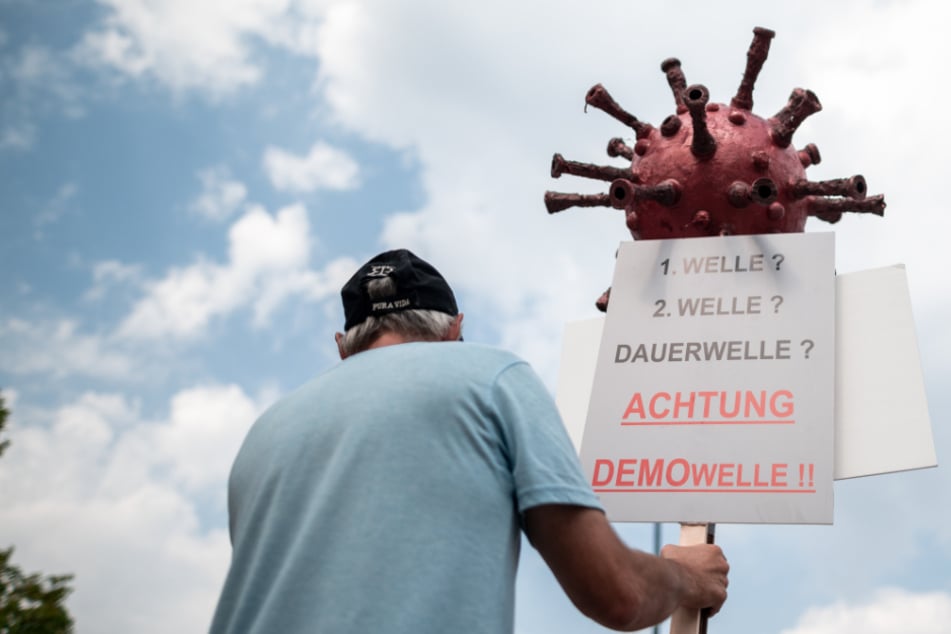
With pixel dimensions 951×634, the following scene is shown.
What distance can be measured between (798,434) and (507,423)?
1.03m

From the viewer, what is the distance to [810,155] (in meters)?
2.91

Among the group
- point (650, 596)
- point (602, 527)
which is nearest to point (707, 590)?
point (650, 596)

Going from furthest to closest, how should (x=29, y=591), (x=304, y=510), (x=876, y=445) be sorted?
1. (x=29, y=591)
2. (x=876, y=445)
3. (x=304, y=510)

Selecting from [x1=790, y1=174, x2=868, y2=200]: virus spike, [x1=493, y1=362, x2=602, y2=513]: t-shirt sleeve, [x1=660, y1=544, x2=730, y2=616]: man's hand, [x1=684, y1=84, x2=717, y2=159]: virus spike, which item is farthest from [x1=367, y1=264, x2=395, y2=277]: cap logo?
[x1=790, y1=174, x2=868, y2=200]: virus spike

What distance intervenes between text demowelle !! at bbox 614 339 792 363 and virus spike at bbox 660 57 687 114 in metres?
0.68

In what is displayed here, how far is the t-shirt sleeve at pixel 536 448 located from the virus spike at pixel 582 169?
1.34 meters

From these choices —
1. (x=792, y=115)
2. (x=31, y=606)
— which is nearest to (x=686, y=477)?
(x=792, y=115)

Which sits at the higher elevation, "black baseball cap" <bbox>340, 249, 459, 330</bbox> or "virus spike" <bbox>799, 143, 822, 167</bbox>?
"virus spike" <bbox>799, 143, 822, 167</bbox>

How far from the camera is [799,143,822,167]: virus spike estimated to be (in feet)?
9.47

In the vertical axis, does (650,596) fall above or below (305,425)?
below

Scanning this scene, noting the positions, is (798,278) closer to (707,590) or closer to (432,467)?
(707,590)

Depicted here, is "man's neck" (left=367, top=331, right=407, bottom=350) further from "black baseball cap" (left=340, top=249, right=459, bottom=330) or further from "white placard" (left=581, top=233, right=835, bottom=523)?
"white placard" (left=581, top=233, right=835, bottom=523)

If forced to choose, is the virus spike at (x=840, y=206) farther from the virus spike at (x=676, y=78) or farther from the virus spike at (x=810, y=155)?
the virus spike at (x=676, y=78)

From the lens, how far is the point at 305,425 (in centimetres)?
173
